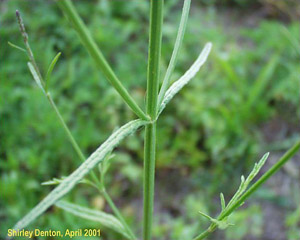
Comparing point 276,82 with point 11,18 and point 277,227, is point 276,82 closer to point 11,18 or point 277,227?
point 277,227

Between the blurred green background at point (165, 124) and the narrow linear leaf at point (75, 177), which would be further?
the blurred green background at point (165, 124)

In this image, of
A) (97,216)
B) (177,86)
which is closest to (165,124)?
(97,216)

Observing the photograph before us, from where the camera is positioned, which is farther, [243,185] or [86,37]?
[243,185]

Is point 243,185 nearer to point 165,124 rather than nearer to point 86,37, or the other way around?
point 86,37

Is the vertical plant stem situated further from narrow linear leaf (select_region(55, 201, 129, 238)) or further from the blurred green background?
the blurred green background

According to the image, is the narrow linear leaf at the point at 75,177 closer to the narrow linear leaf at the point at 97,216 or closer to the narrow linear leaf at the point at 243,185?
the narrow linear leaf at the point at 243,185

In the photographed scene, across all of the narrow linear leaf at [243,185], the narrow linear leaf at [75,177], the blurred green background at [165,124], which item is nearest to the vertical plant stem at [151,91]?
the narrow linear leaf at [75,177]

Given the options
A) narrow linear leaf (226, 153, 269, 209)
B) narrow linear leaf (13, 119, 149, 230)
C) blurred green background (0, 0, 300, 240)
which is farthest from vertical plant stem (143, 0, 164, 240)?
blurred green background (0, 0, 300, 240)
